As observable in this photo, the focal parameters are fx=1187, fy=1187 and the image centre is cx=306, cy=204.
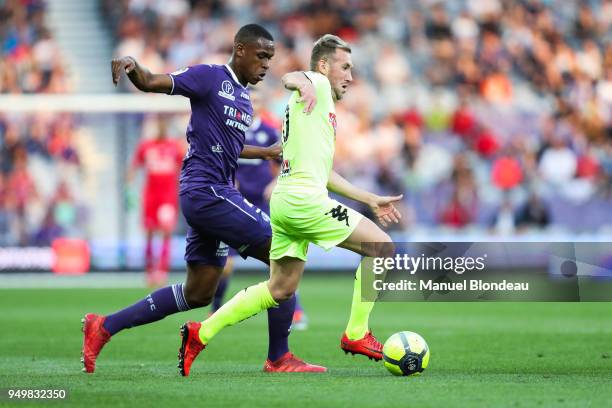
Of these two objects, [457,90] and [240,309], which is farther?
[457,90]

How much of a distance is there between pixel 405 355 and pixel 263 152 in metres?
1.84

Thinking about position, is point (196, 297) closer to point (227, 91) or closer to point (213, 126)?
point (213, 126)

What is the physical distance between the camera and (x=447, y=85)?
22.7 m

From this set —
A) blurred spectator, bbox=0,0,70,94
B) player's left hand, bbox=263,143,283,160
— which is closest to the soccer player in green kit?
player's left hand, bbox=263,143,283,160

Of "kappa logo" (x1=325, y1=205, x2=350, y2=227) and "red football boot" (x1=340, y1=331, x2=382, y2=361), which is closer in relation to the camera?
"kappa logo" (x1=325, y1=205, x2=350, y2=227)

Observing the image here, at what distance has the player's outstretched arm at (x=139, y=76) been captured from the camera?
7.19m

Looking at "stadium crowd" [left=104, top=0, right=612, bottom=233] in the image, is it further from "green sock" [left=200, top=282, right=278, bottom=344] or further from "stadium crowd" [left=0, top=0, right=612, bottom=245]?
"green sock" [left=200, top=282, right=278, bottom=344]

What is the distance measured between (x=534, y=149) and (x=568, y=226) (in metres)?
1.67

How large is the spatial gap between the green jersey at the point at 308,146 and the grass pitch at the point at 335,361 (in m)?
1.26

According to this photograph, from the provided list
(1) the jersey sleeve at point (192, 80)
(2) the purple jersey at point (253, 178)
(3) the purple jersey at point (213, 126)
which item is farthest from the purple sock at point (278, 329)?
(2) the purple jersey at point (253, 178)

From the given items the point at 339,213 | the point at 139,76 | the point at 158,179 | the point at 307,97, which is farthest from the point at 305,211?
the point at 158,179

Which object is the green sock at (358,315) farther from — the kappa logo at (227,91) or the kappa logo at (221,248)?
the kappa logo at (227,91)

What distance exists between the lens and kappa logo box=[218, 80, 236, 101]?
809cm

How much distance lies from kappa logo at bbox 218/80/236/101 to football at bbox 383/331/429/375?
1987 millimetres
